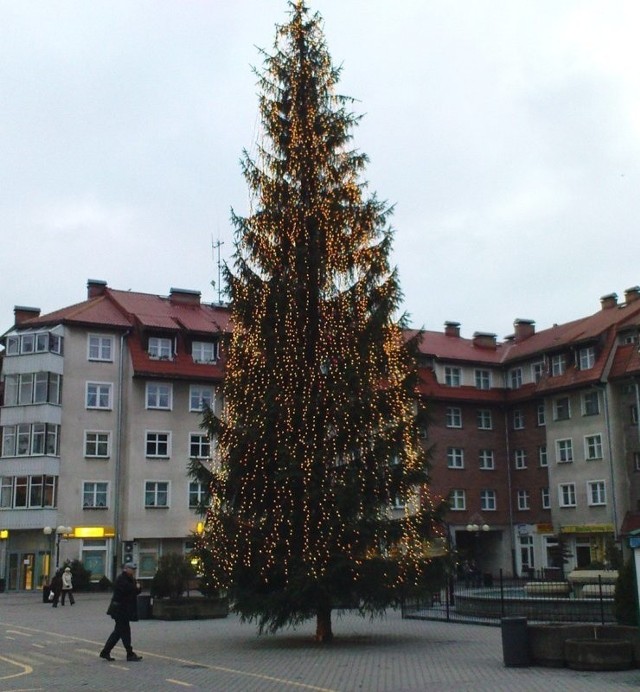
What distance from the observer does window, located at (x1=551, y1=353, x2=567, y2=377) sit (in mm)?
61000

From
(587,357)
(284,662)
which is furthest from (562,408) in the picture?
(284,662)

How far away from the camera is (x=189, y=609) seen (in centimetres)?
3184

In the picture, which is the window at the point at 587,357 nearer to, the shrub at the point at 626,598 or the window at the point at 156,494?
the window at the point at 156,494

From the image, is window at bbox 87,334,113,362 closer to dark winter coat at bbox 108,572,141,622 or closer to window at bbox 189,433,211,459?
window at bbox 189,433,211,459

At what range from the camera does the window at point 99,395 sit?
186 feet

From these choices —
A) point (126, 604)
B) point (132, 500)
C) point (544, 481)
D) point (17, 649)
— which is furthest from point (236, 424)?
point (544, 481)

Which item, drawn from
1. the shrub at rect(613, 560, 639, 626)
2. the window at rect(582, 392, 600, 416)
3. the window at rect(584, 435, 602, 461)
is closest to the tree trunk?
the shrub at rect(613, 560, 639, 626)

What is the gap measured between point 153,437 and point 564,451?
79.8ft

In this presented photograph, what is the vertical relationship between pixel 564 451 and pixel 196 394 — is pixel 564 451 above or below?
below

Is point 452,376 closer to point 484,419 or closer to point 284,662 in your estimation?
point 484,419

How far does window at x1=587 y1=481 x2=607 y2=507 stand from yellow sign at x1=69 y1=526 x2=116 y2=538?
26864 mm

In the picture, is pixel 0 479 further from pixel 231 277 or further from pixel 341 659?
pixel 341 659

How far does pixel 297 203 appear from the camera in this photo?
23.9 meters

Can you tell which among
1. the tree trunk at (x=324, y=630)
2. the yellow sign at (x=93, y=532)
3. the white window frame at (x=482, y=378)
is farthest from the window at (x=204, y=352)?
the tree trunk at (x=324, y=630)
